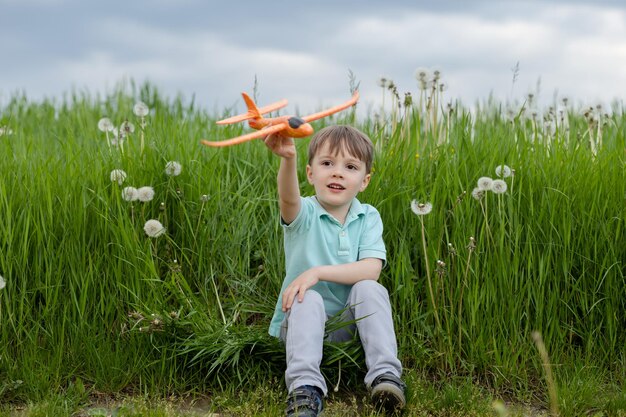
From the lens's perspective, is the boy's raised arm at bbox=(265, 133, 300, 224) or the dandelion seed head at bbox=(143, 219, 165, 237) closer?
the boy's raised arm at bbox=(265, 133, 300, 224)

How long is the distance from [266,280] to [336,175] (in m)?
0.95

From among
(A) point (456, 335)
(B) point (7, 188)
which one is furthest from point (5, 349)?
(A) point (456, 335)

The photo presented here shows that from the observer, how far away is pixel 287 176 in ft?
10.6

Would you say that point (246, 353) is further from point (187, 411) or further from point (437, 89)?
point (437, 89)

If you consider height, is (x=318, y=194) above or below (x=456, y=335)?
above

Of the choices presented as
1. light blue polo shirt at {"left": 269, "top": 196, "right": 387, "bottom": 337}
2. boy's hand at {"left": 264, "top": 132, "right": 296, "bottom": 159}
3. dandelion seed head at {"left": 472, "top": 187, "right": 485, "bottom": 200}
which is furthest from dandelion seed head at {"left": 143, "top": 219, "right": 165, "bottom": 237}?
dandelion seed head at {"left": 472, "top": 187, "right": 485, "bottom": 200}

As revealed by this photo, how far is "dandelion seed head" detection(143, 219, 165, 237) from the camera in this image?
12.9 feet

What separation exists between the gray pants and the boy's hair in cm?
57

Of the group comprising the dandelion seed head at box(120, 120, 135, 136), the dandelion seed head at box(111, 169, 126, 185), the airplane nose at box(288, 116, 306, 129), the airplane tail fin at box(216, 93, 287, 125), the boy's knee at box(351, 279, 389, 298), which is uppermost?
the airplane tail fin at box(216, 93, 287, 125)

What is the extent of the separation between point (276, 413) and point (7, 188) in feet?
6.71

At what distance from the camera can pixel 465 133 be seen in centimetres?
482

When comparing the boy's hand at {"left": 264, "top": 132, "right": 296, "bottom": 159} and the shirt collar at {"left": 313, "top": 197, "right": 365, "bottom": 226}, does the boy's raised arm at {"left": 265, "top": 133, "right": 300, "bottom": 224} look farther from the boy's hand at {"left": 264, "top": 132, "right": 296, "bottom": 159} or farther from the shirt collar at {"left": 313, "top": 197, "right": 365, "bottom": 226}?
the shirt collar at {"left": 313, "top": 197, "right": 365, "bottom": 226}

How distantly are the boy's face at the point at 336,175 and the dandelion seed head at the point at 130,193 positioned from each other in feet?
3.30

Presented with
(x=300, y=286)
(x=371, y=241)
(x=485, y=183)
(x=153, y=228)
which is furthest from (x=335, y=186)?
(x=153, y=228)
